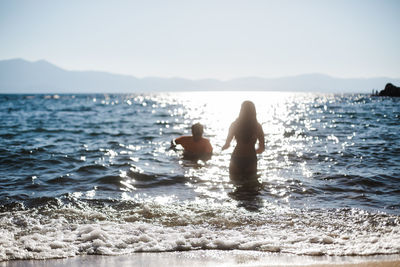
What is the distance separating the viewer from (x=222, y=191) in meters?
7.05

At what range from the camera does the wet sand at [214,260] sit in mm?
3637

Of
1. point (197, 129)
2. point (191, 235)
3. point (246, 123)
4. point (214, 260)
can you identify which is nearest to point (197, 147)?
point (197, 129)

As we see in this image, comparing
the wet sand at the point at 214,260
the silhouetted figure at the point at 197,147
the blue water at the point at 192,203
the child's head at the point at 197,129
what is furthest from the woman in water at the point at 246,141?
the wet sand at the point at 214,260

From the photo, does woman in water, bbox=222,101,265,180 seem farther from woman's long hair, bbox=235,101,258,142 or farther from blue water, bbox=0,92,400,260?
blue water, bbox=0,92,400,260

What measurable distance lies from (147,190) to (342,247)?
14.6 ft

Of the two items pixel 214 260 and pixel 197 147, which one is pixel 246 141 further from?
pixel 214 260

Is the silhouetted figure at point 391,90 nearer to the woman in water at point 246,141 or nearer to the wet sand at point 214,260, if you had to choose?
the woman in water at point 246,141

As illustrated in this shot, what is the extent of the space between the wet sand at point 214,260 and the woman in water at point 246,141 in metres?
4.16

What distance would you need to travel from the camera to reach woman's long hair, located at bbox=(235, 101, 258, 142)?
7.66 metres

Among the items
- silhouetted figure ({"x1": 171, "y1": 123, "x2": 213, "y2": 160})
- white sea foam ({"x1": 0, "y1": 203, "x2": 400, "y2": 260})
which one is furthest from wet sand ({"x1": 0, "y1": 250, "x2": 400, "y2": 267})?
silhouetted figure ({"x1": 171, "y1": 123, "x2": 213, "y2": 160})

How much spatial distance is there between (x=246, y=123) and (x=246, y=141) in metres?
0.46

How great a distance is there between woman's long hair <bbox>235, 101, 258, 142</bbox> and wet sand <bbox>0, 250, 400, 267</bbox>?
418 cm

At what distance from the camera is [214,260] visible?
3756mm

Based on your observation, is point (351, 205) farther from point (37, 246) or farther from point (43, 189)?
point (43, 189)
